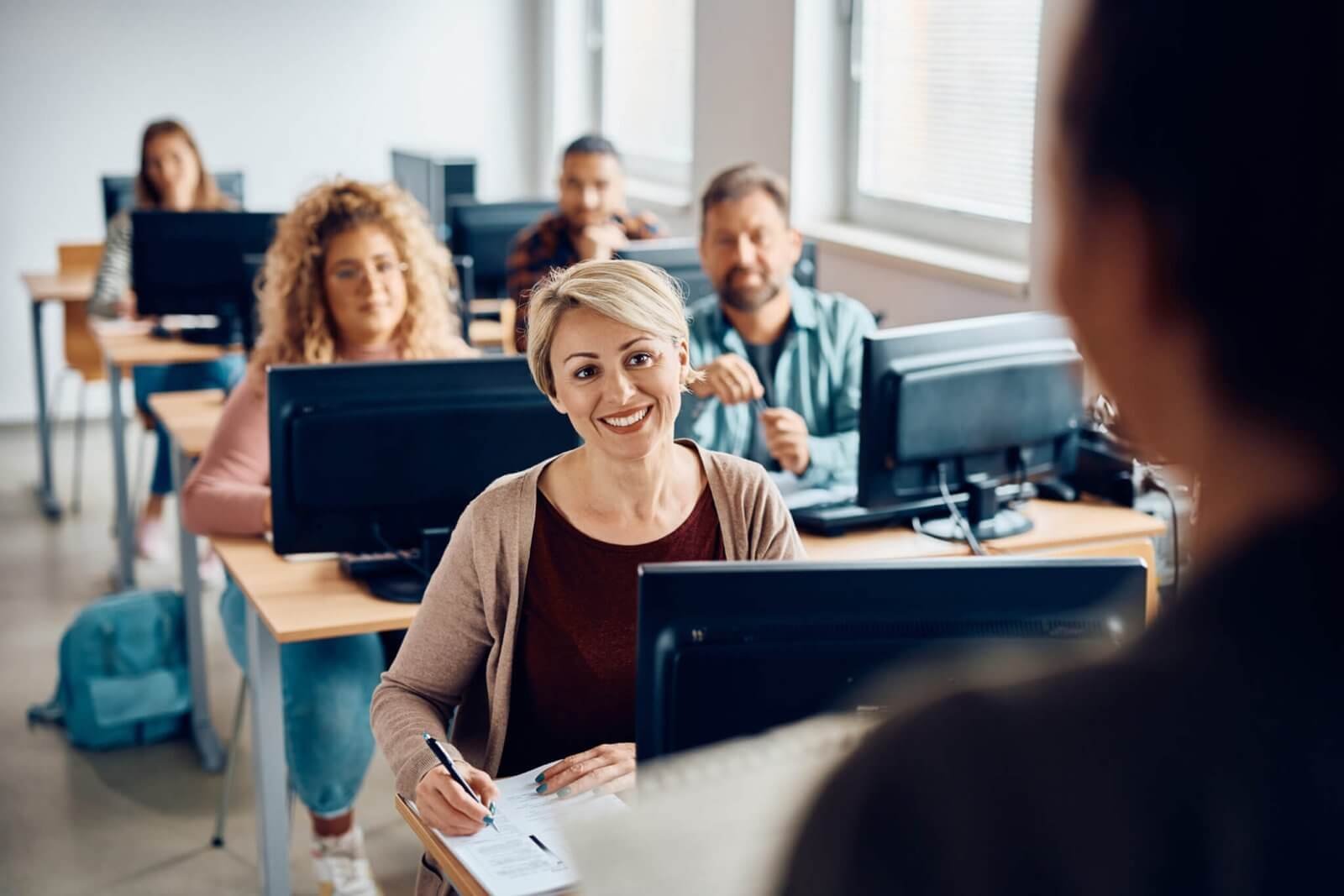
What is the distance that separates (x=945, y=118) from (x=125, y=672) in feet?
8.63

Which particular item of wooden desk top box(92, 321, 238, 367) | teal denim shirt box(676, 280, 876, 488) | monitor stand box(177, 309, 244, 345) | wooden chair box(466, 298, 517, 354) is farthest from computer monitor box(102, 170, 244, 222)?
teal denim shirt box(676, 280, 876, 488)

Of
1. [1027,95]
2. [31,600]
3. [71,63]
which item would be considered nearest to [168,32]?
[71,63]

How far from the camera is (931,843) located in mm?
354

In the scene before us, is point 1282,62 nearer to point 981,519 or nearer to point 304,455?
point 304,455

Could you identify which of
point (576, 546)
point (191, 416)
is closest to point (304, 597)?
point (576, 546)

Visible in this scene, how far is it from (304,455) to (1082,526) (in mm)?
1378

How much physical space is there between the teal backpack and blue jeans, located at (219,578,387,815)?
3.04 feet

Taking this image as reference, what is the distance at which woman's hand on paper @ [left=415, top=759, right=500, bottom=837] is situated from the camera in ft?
4.92

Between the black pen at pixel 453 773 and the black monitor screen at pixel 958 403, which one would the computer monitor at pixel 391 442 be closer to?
the black monitor screen at pixel 958 403

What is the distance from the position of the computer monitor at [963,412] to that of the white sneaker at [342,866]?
1.06 m

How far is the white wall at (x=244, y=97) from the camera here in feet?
20.8

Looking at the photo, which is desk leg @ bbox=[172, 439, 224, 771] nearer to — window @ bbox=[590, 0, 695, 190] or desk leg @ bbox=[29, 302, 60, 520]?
desk leg @ bbox=[29, 302, 60, 520]

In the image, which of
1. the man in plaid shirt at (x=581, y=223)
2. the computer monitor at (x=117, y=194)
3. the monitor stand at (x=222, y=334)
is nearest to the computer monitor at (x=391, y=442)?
the man in plaid shirt at (x=581, y=223)

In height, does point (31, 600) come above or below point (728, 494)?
below
